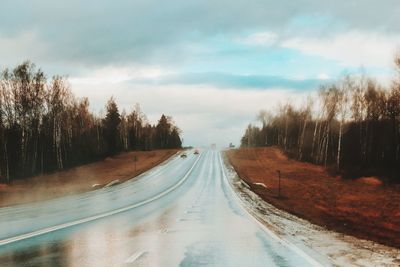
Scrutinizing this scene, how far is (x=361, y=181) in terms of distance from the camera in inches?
2378

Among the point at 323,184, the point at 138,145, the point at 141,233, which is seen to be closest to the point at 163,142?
the point at 138,145

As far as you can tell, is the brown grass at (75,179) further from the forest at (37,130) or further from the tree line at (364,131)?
the tree line at (364,131)

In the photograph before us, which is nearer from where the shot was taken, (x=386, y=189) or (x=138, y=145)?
(x=386, y=189)

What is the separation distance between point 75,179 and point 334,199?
34573 mm

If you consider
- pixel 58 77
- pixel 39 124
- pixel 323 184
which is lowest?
pixel 323 184

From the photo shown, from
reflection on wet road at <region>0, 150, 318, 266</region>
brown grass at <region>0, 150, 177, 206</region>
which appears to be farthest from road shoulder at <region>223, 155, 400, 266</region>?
brown grass at <region>0, 150, 177, 206</region>

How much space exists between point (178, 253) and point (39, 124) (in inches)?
2603

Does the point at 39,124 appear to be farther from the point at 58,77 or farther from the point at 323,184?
the point at 323,184

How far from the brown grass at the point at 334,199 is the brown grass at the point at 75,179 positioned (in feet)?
56.4

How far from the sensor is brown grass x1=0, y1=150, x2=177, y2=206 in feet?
142

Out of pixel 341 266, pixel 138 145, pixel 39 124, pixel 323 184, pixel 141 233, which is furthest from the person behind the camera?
pixel 138 145

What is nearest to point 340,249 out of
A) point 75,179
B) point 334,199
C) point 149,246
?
point 149,246

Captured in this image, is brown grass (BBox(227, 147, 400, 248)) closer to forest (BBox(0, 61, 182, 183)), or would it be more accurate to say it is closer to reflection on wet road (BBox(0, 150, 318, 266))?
reflection on wet road (BBox(0, 150, 318, 266))

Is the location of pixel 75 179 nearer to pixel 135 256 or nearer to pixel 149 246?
pixel 149 246
